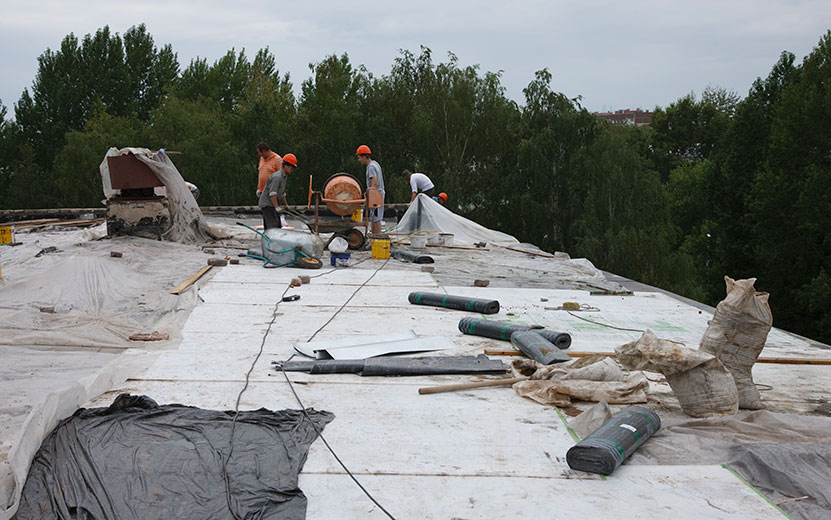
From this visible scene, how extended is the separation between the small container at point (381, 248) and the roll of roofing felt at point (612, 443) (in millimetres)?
7022

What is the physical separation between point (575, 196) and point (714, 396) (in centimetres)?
2085

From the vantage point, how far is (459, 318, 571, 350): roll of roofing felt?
545 cm

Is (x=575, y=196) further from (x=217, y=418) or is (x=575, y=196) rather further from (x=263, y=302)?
(x=217, y=418)

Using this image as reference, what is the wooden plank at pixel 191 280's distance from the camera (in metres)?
7.28

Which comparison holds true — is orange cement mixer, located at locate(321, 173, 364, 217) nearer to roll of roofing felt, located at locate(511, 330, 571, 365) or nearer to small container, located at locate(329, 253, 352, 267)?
small container, located at locate(329, 253, 352, 267)

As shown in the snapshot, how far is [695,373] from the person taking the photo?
12.8 ft

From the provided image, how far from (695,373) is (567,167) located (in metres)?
20.9

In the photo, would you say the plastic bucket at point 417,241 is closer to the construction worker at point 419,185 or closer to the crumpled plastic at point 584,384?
the construction worker at point 419,185

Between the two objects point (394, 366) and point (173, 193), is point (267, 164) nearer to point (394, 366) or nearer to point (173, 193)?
point (173, 193)

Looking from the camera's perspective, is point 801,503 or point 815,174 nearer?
point 801,503

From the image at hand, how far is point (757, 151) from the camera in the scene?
85.9 feet

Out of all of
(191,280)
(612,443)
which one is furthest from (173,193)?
(612,443)

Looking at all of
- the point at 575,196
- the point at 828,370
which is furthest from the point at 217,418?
the point at 575,196

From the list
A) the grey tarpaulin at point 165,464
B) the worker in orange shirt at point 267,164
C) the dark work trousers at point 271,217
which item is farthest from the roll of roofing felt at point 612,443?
the worker in orange shirt at point 267,164
